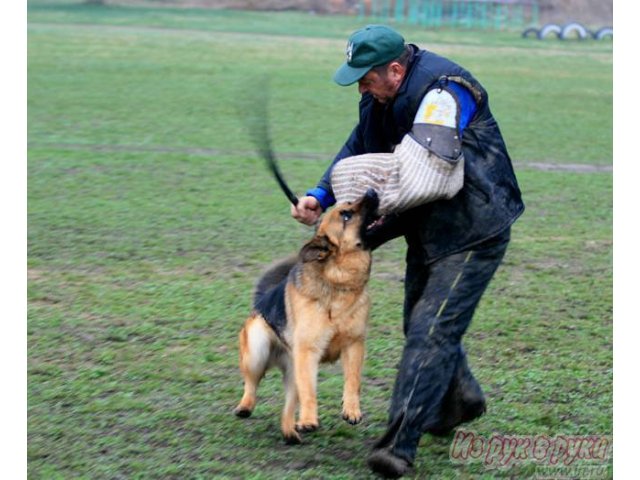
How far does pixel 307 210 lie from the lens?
4.96 m

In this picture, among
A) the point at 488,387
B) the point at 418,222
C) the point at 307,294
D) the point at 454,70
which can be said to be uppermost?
the point at 454,70

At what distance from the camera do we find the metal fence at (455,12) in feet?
123

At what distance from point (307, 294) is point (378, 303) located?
2.38 meters

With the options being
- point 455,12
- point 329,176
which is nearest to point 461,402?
point 329,176

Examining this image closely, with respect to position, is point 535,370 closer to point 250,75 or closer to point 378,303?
point 378,303

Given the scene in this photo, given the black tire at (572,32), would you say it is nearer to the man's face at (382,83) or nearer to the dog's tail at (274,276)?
the dog's tail at (274,276)

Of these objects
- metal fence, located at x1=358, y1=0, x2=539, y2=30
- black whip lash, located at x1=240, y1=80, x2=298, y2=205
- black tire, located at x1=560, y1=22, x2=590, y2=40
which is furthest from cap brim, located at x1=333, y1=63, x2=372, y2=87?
metal fence, located at x1=358, y1=0, x2=539, y2=30

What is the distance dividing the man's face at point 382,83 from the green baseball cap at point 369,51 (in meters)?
0.05

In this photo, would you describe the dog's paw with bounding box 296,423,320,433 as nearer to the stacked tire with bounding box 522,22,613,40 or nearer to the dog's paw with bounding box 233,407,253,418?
the dog's paw with bounding box 233,407,253,418

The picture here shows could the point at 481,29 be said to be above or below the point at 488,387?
above

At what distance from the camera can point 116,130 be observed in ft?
46.7

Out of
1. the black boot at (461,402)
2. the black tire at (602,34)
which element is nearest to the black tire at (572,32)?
the black tire at (602,34)

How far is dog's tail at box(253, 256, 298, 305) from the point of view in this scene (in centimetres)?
537

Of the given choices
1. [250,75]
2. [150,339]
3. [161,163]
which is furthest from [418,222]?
[250,75]
